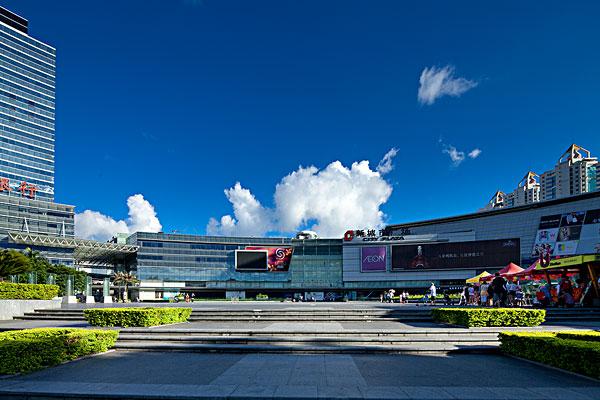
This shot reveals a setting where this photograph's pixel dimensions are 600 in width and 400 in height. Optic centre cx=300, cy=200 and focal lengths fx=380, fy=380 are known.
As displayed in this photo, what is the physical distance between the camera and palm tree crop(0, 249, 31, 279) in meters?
26.0

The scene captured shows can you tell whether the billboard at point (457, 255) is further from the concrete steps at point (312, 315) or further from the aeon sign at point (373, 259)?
the concrete steps at point (312, 315)

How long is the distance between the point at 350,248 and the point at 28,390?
86.2 meters

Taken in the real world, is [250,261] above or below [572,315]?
below

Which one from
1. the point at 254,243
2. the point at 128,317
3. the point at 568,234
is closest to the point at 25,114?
the point at 254,243

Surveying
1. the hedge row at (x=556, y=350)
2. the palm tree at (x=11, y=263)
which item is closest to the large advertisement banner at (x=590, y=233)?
the hedge row at (x=556, y=350)

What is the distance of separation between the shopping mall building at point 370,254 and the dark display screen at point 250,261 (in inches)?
9.9

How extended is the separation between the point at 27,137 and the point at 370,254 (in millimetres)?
118659

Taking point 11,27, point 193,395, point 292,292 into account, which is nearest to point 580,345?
point 193,395

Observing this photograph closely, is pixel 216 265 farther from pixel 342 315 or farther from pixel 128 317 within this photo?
pixel 128 317

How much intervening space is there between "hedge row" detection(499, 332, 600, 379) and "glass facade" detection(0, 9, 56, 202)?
135484 millimetres

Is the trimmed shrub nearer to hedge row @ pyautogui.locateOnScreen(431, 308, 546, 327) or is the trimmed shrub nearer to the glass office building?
hedge row @ pyautogui.locateOnScreen(431, 308, 546, 327)

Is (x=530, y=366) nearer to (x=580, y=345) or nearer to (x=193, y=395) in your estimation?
(x=580, y=345)

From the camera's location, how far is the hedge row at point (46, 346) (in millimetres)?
8680

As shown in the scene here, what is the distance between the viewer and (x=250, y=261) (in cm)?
9669
